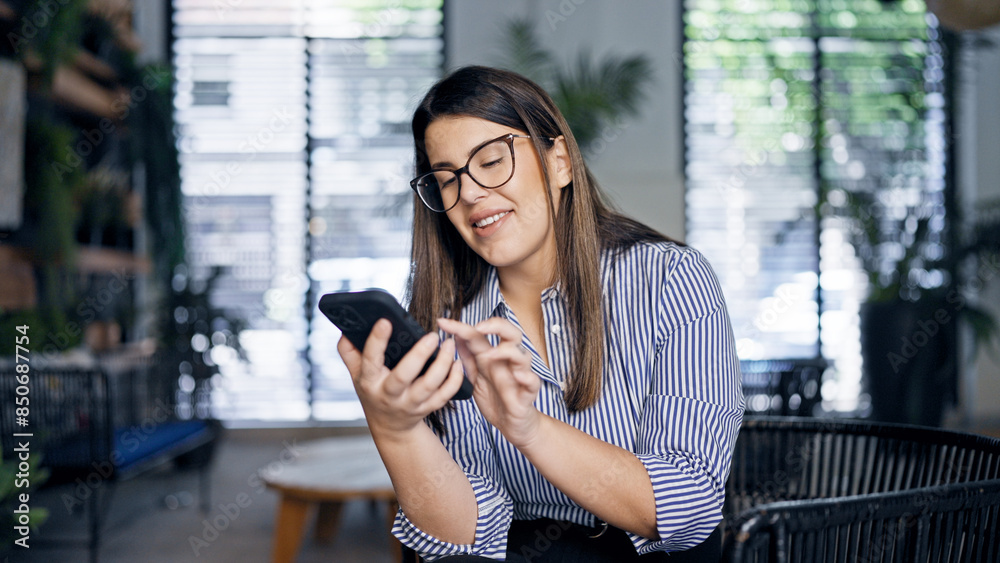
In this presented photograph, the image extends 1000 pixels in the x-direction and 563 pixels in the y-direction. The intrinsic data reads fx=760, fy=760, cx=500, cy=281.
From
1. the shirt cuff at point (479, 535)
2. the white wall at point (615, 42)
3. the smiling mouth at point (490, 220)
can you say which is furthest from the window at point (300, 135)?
the shirt cuff at point (479, 535)

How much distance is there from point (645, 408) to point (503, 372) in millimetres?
336

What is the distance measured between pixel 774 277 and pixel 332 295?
494 cm

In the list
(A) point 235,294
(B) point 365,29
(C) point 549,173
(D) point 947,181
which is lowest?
(A) point 235,294

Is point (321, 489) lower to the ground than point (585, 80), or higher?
lower

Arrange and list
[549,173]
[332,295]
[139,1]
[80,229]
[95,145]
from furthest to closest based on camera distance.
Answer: [139,1] → [95,145] → [80,229] → [549,173] → [332,295]

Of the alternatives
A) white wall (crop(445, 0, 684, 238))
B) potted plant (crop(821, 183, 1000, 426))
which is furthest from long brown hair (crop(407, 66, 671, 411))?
white wall (crop(445, 0, 684, 238))

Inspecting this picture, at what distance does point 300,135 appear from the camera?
17.1 feet

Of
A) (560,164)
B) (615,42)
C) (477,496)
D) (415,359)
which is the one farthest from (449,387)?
(615,42)

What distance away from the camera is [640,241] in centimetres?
115

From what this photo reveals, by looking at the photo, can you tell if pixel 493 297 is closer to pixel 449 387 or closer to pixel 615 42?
pixel 449 387

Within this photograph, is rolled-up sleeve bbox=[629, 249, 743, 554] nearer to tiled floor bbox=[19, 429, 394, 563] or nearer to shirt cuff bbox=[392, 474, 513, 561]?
shirt cuff bbox=[392, 474, 513, 561]

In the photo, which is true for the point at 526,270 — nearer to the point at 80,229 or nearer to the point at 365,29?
the point at 80,229

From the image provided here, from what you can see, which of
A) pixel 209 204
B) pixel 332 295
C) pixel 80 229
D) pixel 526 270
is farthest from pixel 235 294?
pixel 332 295

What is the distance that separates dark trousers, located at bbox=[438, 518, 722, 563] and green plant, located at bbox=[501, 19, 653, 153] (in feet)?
11.8
